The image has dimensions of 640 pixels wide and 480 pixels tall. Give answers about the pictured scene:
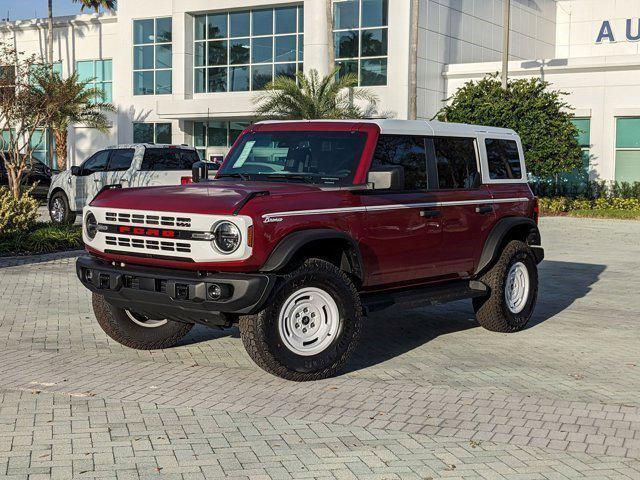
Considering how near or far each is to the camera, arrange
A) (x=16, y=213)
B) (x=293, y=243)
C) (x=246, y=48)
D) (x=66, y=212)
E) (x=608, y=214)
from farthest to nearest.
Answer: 1. (x=246, y=48)
2. (x=608, y=214)
3. (x=66, y=212)
4. (x=16, y=213)
5. (x=293, y=243)

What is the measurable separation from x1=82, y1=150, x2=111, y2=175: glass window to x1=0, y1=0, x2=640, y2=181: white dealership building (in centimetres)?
1868

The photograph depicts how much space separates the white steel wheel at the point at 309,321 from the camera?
23.6 feet

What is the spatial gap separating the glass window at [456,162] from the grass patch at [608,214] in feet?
76.1

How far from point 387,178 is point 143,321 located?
2662 mm

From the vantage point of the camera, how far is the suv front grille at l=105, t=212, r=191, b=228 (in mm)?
7023

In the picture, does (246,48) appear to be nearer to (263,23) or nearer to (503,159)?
(263,23)

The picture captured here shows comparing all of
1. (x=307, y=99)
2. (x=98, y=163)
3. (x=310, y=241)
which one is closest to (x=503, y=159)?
(x=310, y=241)

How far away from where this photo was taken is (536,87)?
108 ft

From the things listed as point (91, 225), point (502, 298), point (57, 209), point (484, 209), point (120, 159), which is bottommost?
point (502, 298)

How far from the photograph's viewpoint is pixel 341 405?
21.8 ft

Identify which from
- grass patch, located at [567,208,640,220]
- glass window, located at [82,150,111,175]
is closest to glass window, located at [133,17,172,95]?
grass patch, located at [567,208,640,220]

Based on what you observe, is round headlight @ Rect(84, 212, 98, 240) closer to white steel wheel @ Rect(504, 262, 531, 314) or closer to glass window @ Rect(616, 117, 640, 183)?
white steel wheel @ Rect(504, 262, 531, 314)

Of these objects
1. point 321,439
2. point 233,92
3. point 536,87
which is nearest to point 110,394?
point 321,439

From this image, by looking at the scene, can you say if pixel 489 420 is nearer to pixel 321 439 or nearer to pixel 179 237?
pixel 321 439
